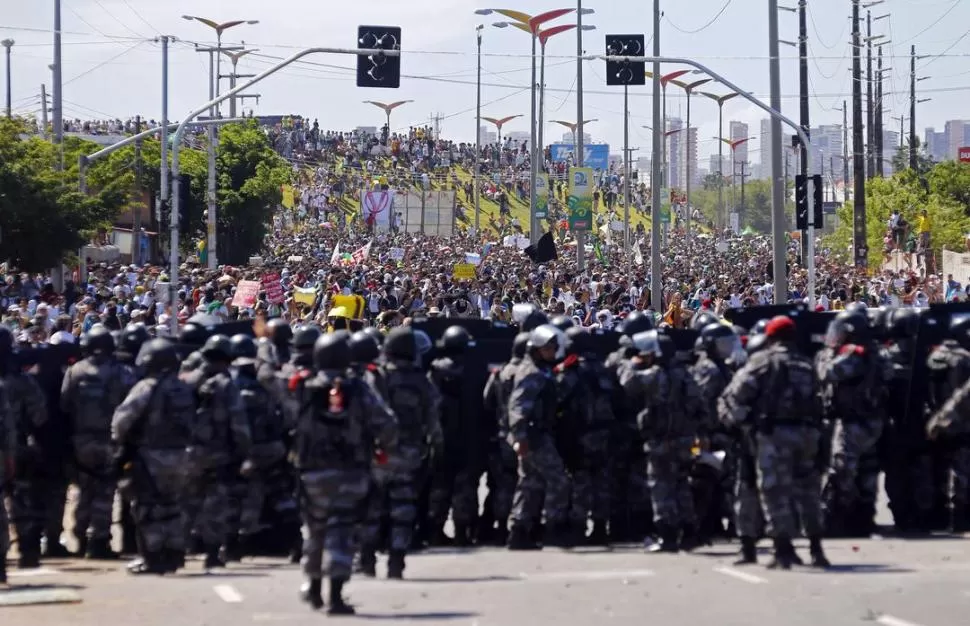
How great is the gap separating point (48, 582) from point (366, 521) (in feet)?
8.44

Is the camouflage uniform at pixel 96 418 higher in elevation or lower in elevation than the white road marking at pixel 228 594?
higher

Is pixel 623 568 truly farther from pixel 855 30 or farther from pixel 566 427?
pixel 855 30

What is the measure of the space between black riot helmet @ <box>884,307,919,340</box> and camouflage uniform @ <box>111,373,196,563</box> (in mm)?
5507

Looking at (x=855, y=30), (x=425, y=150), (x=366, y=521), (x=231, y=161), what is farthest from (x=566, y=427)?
(x=425, y=150)

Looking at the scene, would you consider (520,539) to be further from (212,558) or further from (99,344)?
(99,344)

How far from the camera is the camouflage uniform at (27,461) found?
439 inches

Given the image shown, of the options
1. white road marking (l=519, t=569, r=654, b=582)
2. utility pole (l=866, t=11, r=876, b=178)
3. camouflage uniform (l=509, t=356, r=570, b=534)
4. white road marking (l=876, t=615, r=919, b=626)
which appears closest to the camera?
white road marking (l=876, t=615, r=919, b=626)

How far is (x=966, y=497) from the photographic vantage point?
40.0 ft

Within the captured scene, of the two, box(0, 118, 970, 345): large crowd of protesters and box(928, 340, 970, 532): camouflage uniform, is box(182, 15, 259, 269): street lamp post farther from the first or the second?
box(928, 340, 970, 532): camouflage uniform

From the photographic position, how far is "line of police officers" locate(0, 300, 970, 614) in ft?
34.7

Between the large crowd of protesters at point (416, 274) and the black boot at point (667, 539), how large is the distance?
7219 mm

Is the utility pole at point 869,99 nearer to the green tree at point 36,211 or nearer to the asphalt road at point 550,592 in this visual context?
the green tree at point 36,211

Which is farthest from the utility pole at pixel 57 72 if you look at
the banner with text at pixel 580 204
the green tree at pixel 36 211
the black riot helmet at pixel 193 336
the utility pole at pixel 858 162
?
the black riot helmet at pixel 193 336

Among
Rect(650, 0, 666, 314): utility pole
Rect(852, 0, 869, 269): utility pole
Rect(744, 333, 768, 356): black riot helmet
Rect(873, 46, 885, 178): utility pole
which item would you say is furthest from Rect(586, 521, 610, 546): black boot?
Rect(873, 46, 885, 178): utility pole
